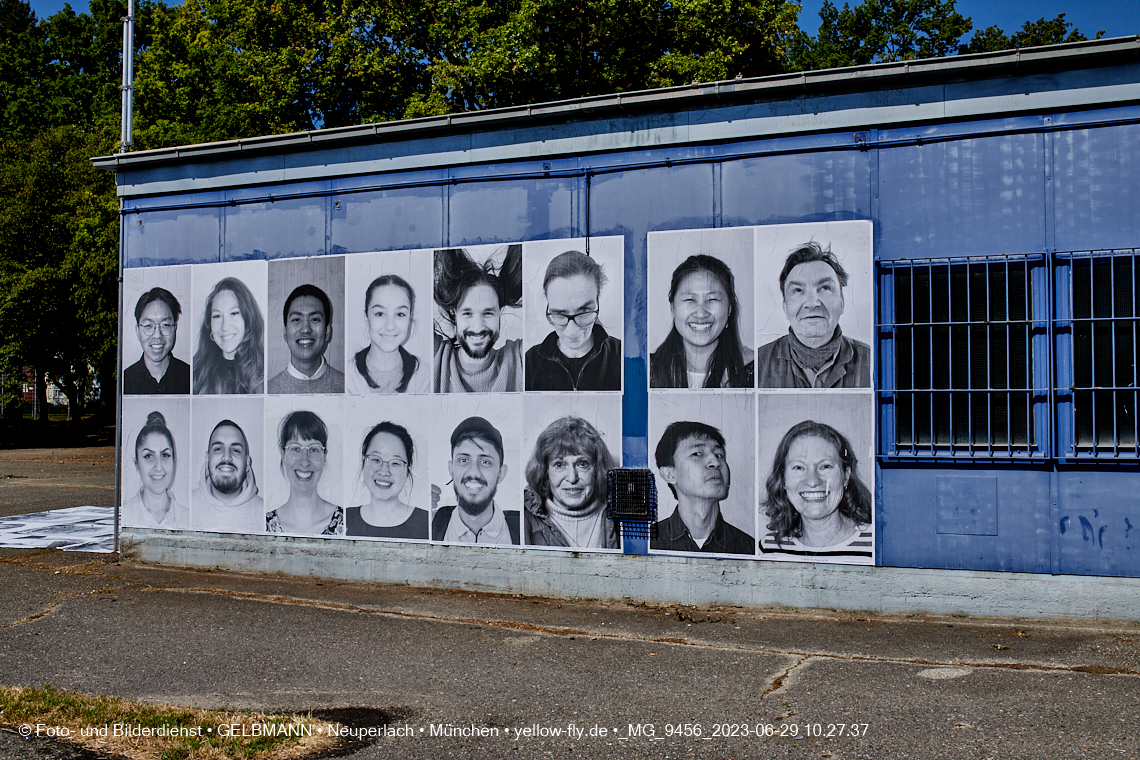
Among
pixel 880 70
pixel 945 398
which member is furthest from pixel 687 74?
pixel 945 398

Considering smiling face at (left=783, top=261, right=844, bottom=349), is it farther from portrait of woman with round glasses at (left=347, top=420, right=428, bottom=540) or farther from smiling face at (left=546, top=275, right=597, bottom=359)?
portrait of woman with round glasses at (left=347, top=420, right=428, bottom=540)

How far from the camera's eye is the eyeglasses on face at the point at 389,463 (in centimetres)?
905

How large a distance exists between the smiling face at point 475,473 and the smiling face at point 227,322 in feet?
9.55

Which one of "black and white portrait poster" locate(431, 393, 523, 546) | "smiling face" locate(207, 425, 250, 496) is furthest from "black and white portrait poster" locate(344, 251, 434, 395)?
"smiling face" locate(207, 425, 250, 496)

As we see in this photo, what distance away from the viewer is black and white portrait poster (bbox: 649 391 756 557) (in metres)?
7.93

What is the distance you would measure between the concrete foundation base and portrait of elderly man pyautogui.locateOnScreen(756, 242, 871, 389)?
5.36 feet

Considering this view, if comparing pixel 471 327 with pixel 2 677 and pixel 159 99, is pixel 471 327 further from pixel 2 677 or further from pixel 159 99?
pixel 159 99

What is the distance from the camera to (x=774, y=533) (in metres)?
7.83

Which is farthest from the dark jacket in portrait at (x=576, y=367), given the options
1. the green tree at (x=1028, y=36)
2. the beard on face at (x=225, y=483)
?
the green tree at (x=1028, y=36)

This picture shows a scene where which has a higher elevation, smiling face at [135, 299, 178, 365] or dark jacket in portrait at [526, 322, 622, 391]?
smiling face at [135, 299, 178, 365]

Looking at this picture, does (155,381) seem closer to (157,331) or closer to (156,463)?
(157,331)

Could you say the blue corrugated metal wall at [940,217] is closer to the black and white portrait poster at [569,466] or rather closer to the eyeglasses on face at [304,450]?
the black and white portrait poster at [569,466]

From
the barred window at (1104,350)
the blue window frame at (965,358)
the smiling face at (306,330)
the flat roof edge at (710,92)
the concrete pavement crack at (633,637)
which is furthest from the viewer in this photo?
the smiling face at (306,330)

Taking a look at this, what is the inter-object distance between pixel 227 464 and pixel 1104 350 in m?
8.58
